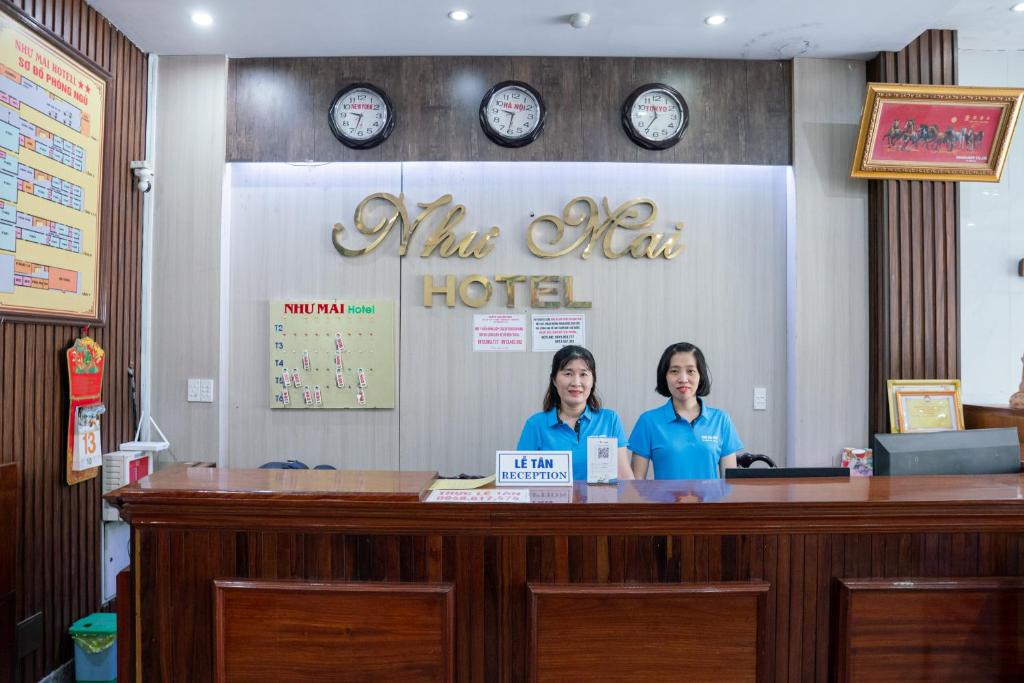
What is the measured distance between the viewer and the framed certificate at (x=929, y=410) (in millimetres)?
3246

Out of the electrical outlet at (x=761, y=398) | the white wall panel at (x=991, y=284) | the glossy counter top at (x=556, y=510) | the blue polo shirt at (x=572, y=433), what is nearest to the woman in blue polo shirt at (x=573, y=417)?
the blue polo shirt at (x=572, y=433)

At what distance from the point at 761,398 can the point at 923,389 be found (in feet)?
2.49

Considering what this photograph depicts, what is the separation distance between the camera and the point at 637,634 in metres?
1.45

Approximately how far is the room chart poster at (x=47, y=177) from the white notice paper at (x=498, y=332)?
1776 millimetres

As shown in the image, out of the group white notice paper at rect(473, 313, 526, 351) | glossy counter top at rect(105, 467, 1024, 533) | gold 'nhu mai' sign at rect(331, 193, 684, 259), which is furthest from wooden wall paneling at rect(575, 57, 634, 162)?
glossy counter top at rect(105, 467, 1024, 533)

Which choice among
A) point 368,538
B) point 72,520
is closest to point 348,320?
point 72,520

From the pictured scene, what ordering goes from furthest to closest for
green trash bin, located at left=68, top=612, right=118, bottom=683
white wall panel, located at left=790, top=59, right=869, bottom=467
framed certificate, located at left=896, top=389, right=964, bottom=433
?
white wall panel, located at left=790, top=59, right=869, bottom=467
framed certificate, located at left=896, top=389, right=964, bottom=433
green trash bin, located at left=68, top=612, right=118, bottom=683

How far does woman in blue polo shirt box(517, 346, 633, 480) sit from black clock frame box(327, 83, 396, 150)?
1715mm

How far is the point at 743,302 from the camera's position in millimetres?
3527

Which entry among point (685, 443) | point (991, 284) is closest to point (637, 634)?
point (685, 443)

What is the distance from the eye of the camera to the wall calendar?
11.4 feet

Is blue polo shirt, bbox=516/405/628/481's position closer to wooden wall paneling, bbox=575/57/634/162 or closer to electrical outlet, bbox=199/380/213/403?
wooden wall paneling, bbox=575/57/634/162

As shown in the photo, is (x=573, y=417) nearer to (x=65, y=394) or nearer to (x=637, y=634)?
(x=637, y=634)

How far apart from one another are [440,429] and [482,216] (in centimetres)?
116
